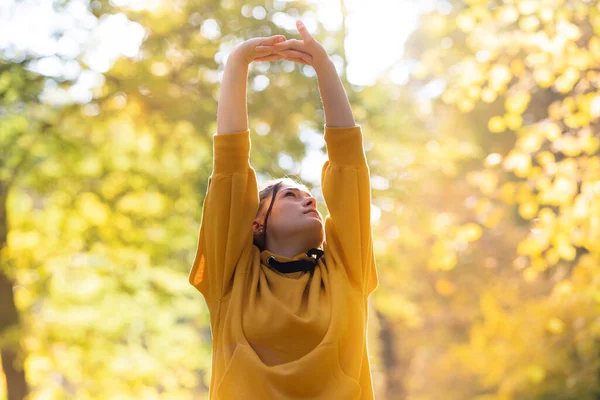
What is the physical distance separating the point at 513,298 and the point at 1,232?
285 inches

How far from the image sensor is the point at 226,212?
5.81 ft

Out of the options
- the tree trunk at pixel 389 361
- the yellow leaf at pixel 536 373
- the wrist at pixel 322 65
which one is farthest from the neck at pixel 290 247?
the tree trunk at pixel 389 361

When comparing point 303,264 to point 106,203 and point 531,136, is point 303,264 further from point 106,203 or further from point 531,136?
point 106,203

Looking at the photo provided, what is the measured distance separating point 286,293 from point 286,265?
0.09 meters

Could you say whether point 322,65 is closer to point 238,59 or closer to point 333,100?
point 333,100

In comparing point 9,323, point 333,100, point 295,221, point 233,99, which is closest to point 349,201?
point 295,221

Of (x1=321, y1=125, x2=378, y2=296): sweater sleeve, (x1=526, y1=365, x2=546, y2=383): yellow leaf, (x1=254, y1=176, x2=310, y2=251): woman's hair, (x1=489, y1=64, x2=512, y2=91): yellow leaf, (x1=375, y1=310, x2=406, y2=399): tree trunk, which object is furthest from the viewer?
(x1=375, y1=310, x2=406, y2=399): tree trunk

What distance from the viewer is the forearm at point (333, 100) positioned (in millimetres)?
1829

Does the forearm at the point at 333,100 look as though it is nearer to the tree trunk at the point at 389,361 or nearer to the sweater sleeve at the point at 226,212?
the sweater sleeve at the point at 226,212

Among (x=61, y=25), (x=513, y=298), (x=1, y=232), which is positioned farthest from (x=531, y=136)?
(x=513, y=298)

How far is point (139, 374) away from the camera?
7637 mm

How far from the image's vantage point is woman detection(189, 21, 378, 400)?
5.51ft

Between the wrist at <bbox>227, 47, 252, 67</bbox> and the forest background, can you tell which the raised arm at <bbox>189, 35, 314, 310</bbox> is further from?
the forest background

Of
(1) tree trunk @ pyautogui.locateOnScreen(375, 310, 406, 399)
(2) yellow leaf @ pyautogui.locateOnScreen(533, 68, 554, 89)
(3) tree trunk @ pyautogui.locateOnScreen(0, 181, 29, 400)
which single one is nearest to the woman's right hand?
(2) yellow leaf @ pyautogui.locateOnScreen(533, 68, 554, 89)
